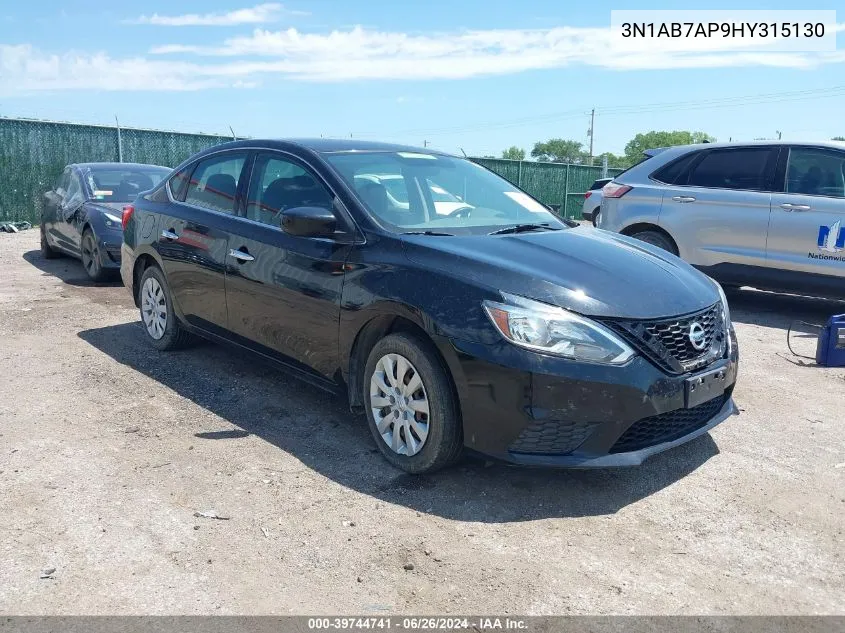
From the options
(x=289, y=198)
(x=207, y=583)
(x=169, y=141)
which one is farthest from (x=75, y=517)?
(x=169, y=141)

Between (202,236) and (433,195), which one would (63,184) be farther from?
(433,195)

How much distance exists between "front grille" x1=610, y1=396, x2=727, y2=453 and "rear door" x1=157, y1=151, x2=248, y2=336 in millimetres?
2854

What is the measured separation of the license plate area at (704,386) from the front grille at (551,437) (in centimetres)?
54

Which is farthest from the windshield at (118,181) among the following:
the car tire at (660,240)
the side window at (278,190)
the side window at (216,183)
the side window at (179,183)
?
the car tire at (660,240)

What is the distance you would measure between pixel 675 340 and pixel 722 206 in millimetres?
4910

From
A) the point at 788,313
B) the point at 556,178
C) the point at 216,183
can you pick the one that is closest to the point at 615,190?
the point at 788,313

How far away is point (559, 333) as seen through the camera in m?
3.53

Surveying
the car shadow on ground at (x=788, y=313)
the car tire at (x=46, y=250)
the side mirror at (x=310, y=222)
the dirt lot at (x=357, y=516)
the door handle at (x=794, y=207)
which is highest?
the side mirror at (x=310, y=222)

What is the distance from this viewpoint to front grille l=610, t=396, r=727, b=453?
3660mm

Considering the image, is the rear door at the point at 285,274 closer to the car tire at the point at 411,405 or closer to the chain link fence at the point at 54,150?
the car tire at the point at 411,405

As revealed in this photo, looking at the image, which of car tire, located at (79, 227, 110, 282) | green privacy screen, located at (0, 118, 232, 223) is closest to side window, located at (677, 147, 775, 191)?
car tire, located at (79, 227, 110, 282)

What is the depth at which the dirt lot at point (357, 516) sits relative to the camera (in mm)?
2990

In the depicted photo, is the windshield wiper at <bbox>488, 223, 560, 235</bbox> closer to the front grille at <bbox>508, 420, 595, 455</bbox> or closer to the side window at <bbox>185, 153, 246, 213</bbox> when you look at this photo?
the front grille at <bbox>508, 420, 595, 455</bbox>

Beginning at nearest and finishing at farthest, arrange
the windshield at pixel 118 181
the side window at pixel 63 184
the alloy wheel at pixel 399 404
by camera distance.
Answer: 1. the alloy wheel at pixel 399 404
2. the windshield at pixel 118 181
3. the side window at pixel 63 184
